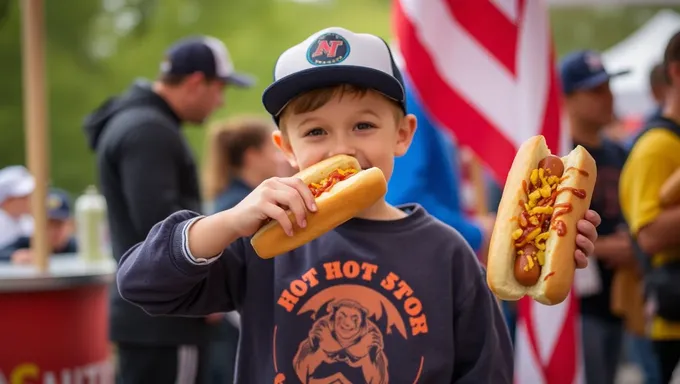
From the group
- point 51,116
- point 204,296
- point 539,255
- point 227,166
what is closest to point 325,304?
point 204,296

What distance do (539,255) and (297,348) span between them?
0.62 metres

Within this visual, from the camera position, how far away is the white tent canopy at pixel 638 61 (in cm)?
920

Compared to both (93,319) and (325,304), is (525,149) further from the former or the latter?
(93,319)

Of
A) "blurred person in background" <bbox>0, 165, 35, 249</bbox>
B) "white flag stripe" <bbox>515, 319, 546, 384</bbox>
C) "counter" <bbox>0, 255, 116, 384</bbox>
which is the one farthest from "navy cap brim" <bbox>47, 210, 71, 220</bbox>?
"white flag stripe" <bbox>515, 319, 546, 384</bbox>

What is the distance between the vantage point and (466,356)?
7.11ft

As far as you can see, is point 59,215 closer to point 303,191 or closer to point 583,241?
point 303,191

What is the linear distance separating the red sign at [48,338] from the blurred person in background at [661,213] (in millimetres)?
3082

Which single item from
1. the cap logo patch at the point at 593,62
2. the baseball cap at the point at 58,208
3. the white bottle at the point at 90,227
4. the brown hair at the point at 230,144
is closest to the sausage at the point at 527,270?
the cap logo patch at the point at 593,62

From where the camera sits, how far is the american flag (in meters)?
3.59

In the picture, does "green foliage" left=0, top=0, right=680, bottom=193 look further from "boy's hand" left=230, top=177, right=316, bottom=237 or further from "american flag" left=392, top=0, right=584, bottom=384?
"boy's hand" left=230, top=177, right=316, bottom=237

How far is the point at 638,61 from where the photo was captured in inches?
379

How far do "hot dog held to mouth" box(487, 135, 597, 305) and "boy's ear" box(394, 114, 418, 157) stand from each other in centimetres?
31

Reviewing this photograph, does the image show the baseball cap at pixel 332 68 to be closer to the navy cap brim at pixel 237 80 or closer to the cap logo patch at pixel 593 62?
the navy cap brim at pixel 237 80

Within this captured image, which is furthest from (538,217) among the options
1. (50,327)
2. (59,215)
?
(59,215)
